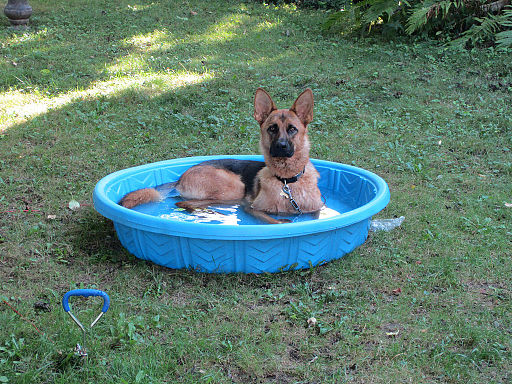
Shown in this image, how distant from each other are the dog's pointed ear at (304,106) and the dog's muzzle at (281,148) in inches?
19.3

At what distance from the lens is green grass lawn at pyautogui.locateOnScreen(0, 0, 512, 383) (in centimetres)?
328

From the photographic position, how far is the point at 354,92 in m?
9.45

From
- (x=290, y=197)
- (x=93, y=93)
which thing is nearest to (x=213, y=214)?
(x=290, y=197)

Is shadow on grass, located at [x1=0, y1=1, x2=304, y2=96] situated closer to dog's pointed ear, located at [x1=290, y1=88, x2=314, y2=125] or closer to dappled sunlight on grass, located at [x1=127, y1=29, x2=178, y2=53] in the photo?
dappled sunlight on grass, located at [x1=127, y1=29, x2=178, y2=53]

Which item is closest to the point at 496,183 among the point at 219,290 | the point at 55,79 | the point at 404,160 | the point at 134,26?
the point at 404,160

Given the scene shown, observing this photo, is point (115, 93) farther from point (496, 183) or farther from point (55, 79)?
point (496, 183)

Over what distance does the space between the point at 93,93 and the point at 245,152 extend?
10.7 feet

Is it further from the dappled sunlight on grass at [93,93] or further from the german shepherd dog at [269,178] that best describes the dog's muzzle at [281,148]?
the dappled sunlight on grass at [93,93]

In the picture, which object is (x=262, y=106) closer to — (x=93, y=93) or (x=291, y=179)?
(x=291, y=179)

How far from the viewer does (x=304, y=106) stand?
17.9ft

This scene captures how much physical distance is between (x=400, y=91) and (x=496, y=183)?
350 cm

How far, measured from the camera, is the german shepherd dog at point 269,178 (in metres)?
5.33

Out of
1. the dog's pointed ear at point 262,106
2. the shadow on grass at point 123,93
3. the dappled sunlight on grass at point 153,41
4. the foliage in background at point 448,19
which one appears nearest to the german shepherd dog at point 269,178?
the dog's pointed ear at point 262,106

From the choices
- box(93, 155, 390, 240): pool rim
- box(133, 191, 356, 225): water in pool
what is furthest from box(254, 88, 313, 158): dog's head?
box(93, 155, 390, 240): pool rim
